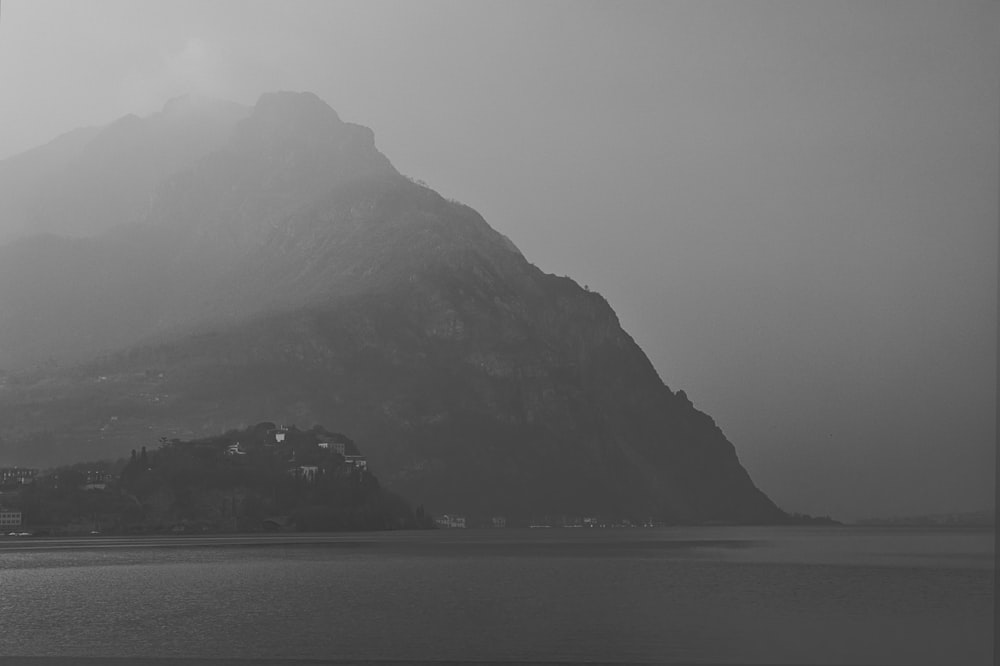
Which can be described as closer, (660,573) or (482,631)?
(482,631)

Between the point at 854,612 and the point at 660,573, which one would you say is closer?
the point at 854,612

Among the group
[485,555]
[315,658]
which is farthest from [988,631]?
[485,555]

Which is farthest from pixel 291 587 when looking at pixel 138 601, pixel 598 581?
pixel 598 581

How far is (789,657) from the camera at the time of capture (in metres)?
52.5

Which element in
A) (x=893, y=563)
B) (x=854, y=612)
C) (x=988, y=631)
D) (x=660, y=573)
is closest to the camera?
(x=988, y=631)

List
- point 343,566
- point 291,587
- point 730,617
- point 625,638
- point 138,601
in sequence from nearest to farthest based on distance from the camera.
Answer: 1. point 625,638
2. point 730,617
3. point 138,601
4. point 291,587
5. point 343,566

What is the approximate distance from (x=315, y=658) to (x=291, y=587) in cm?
4625

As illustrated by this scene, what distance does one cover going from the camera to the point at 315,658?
5109 cm

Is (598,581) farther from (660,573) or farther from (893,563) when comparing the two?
(893,563)

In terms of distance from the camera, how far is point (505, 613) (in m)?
71.6

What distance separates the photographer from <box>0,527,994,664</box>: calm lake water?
179 feet

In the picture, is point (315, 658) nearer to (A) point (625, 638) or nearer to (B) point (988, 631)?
(A) point (625, 638)

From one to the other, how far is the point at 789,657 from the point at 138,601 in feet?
158

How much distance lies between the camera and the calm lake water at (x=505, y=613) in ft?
179
